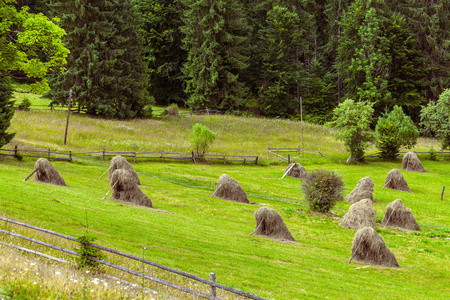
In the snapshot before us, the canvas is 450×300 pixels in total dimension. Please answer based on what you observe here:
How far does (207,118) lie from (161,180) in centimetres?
3999

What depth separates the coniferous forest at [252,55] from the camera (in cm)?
6750

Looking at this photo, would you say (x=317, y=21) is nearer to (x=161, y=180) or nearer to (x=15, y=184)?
(x=161, y=180)

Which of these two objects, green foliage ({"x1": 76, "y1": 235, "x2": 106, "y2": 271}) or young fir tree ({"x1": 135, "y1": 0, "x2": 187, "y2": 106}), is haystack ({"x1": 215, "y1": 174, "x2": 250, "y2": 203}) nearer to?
green foliage ({"x1": 76, "y1": 235, "x2": 106, "y2": 271})

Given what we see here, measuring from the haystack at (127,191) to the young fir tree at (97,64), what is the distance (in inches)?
1658

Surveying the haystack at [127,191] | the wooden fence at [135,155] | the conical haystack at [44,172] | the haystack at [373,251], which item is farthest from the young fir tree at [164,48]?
the haystack at [373,251]

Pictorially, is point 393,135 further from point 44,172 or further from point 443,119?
point 44,172

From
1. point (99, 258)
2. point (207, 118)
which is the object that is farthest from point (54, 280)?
point (207, 118)

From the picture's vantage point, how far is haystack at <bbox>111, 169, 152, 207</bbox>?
2544 cm

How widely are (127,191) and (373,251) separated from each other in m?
14.2

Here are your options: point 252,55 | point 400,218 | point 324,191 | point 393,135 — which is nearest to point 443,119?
point 393,135

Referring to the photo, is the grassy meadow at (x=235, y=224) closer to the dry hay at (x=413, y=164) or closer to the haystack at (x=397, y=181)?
the haystack at (x=397, y=181)

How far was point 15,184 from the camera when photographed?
23438 mm

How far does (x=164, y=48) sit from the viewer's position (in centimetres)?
9231

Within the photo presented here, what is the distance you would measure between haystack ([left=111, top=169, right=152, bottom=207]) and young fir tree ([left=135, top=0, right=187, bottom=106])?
211 ft
